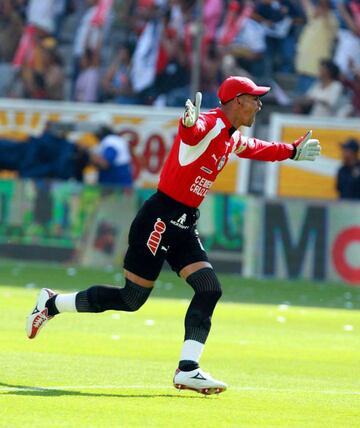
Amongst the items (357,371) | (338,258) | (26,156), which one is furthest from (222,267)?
(357,371)

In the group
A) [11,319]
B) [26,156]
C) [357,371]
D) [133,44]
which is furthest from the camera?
[133,44]

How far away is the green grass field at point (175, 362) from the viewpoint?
28.3ft

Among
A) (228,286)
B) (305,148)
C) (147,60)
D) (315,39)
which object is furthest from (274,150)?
(147,60)

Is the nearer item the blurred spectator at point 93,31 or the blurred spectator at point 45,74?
the blurred spectator at point 93,31

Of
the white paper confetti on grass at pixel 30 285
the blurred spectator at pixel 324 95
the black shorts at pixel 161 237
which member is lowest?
the white paper confetti on grass at pixel 30 285

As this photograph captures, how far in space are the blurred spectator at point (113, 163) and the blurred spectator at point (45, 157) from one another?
567 mm

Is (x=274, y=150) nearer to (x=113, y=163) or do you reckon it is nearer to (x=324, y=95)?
(x=113, y=163)

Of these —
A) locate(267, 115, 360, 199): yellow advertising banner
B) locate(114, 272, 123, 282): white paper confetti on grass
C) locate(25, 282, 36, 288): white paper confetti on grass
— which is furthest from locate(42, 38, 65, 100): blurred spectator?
locate(25, 282, 36, 288): white paper confetti on grass

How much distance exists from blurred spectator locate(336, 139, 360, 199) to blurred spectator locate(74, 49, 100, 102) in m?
6.74

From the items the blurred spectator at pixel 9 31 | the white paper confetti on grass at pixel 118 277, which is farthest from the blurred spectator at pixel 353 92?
the blurred spectator at pixel 9 31

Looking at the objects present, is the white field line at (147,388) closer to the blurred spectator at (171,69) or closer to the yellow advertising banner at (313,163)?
the yellow advertising banner at (313,163)

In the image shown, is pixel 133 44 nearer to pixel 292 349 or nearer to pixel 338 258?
pixel 338 258

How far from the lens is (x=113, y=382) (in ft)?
33.2

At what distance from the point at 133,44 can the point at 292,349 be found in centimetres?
1605
